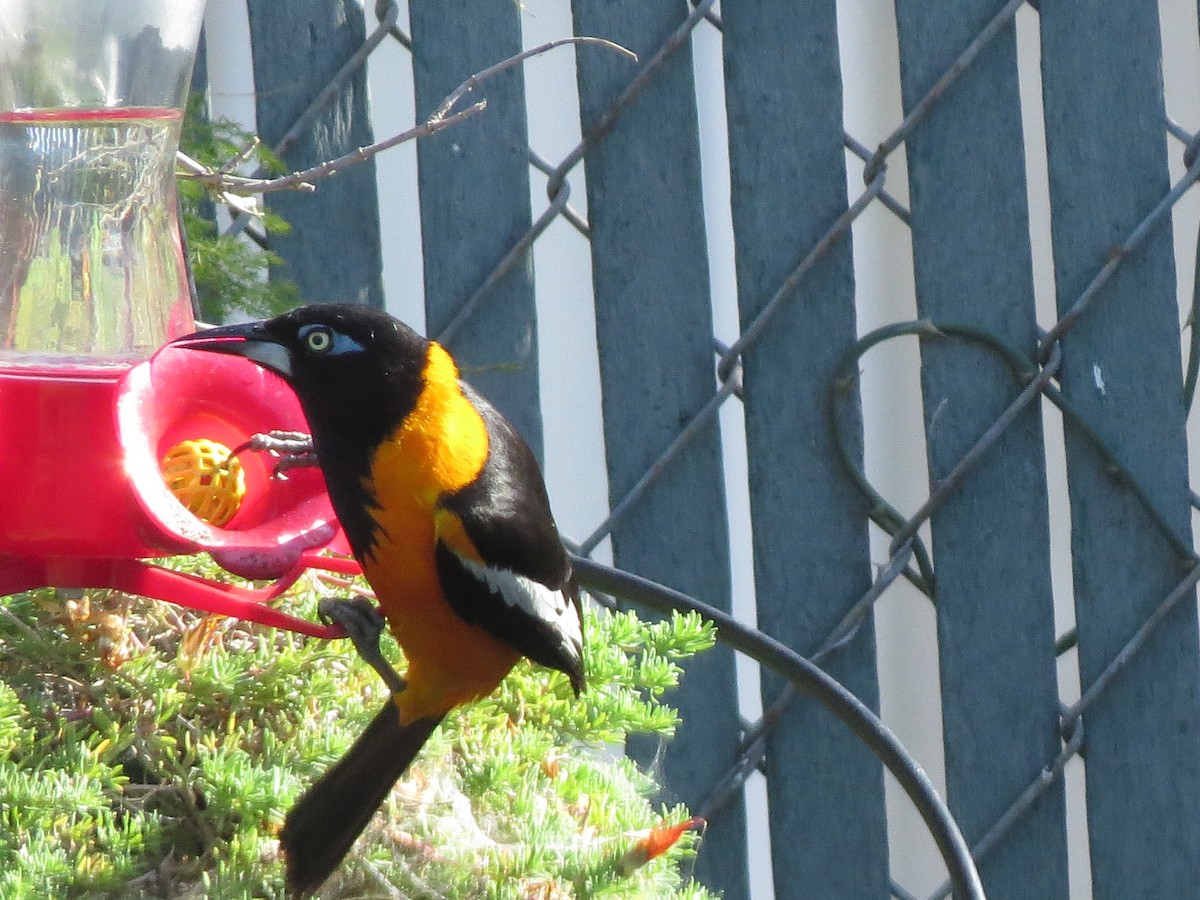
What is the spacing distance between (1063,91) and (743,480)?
851mm

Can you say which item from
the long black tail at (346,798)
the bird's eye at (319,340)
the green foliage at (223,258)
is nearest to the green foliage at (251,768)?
the long black tail at (346,798)

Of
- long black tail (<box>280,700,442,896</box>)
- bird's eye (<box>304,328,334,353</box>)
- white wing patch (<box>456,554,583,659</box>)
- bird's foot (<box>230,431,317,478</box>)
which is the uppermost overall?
bird's eye (<box>304,328,334,353</box>)

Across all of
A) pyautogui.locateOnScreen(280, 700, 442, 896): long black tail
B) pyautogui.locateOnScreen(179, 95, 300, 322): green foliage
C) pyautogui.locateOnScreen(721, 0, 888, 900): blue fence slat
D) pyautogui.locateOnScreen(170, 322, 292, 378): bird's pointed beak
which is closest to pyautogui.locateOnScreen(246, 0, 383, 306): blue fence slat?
pyautogui.locateOnScreen(179, 95, 300, 322): green foliage

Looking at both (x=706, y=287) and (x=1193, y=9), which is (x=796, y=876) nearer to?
(x=706, y=287)

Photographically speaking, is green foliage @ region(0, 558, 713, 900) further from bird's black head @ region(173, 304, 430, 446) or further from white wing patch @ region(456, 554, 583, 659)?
bird's black head @ region(173, 304, 430, 446)

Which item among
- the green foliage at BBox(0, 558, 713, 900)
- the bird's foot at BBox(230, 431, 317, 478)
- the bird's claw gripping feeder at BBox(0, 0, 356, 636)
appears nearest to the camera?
the green foliage at BBox(0, 558, 713, 900)

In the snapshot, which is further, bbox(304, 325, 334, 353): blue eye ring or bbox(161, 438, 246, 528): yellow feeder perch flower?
bbox(161, 438, 246, 528): yellow feeder perch flower

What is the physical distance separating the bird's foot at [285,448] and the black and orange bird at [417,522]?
0.6 inches

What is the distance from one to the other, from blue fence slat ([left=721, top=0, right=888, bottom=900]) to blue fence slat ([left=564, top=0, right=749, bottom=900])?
67mm

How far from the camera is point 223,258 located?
1.77m

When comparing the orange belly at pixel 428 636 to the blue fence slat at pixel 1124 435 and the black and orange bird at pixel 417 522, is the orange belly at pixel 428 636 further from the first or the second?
the blue fence slat at pixel 1124 435

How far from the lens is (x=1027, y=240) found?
213 cm

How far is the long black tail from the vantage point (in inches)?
40.5

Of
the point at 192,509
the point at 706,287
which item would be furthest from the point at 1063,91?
the point at 192,509
